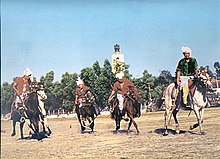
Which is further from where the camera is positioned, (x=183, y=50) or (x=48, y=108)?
(x=48, y=108)

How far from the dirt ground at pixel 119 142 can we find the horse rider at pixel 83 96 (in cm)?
20

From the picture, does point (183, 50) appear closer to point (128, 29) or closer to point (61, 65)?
point (128, 29)

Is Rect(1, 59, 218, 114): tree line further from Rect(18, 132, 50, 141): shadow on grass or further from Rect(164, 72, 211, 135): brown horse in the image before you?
Rect(18, 132, 50, 141): shadow on grass

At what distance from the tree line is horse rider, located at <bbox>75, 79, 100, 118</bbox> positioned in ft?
0.15

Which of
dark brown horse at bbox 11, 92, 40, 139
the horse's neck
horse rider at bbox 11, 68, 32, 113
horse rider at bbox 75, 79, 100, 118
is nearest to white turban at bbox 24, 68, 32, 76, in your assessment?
horse rider at bbox 11, 68, 32, 113

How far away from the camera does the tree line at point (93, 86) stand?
16.9ft

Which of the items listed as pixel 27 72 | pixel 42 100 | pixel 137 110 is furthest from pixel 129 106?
pixel 27 72

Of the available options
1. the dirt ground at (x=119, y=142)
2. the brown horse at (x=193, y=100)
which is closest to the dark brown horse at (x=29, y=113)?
the dirt ground at (x=119, y=142)

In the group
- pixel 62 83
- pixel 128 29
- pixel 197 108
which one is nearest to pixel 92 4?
pixel 128 29

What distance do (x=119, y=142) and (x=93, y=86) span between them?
721 mm

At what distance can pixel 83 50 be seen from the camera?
530cm

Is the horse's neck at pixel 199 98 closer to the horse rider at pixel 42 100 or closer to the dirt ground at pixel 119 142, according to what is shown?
the dirt ground at pixel 119 142

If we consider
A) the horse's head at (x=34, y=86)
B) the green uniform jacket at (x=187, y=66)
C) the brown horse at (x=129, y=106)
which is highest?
the green uniform jacket at (x=187, y=66)

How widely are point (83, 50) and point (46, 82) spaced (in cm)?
58
